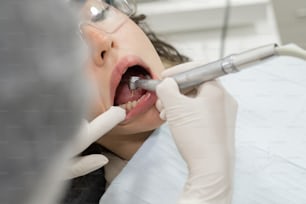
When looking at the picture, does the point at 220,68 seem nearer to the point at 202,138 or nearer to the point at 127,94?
the point at 202,138

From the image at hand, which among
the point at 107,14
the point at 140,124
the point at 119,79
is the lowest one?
the point at 140,124

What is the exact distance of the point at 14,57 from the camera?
505 mm

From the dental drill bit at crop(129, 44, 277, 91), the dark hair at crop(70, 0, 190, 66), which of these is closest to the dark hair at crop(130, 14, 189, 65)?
the dark hair at crop(70, 0, 190, 66)

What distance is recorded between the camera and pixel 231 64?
0.97 meters

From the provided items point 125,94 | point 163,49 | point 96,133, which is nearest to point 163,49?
point 163,49

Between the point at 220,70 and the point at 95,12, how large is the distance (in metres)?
0.33

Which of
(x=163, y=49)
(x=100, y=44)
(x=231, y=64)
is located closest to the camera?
(x=231, y=64)

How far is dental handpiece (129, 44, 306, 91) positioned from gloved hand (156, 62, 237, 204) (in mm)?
24

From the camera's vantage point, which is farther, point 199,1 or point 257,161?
point 199,1

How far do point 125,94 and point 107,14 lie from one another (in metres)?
0.18

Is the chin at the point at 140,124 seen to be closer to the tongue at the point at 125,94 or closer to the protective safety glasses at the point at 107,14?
the tongue at the point at 125,94

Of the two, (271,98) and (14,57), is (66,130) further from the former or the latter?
(271,98)

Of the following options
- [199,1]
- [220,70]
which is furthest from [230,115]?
[199,1]

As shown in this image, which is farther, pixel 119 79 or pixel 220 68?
pixel 119 79
